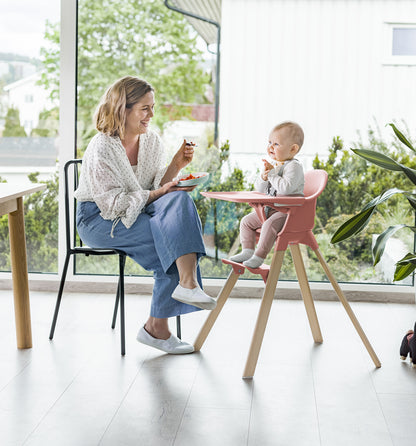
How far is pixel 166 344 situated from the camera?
2873mm

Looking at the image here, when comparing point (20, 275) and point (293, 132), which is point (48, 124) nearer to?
point (20, 275)

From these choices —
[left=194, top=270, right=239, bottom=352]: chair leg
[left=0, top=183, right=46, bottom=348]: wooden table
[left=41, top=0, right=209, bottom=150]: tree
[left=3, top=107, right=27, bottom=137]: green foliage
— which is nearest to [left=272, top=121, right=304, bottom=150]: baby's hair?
[left=194, top=270, right=239, bottom=352]: chair leg

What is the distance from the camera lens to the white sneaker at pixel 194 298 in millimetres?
2623

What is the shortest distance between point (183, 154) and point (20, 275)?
0.91 meters

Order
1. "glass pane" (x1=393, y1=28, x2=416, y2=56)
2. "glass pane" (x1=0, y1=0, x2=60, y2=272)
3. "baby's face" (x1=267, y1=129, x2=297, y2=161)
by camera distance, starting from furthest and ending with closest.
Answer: "glass pane" (x1=0, y1=0, x2=60, y2=272) < "glass pane" (x1=393, y1=28, x2=416, y2=56) < "baby's face" (x1=267, y1=129, x2=297, y2=161)

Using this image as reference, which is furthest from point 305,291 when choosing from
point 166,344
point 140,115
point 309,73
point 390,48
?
point 390,48

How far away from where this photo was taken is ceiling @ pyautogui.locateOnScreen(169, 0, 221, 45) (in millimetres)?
3855

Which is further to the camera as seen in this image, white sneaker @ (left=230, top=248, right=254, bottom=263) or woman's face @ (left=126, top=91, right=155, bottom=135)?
woman's face @ (left=126, top=91, right=155, bottom=135)

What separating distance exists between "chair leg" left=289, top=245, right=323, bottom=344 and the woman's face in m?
0.87

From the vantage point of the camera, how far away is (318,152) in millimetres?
3918

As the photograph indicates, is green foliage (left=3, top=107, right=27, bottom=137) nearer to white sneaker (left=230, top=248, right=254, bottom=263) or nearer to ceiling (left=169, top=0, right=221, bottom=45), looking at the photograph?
ceiling (left=169, top=0, right=221, bottom=45)

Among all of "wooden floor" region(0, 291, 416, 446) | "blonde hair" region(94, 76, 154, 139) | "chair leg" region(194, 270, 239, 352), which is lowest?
"wooden floor" region(0, 291, 416, 446)

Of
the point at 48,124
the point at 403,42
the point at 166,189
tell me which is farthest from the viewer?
the point at 48,124

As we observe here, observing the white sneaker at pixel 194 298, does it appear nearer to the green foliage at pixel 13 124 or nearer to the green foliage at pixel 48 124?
the green foliage at pixel 48 124
